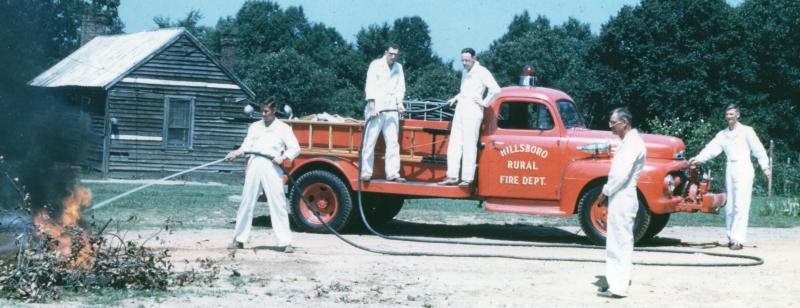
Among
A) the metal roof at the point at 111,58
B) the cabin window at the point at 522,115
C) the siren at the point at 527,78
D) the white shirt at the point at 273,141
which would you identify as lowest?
the white shirt at the point at 273,141

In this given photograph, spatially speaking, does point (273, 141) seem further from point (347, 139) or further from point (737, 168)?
point (737, 168)

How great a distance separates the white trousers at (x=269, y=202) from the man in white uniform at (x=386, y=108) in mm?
2423

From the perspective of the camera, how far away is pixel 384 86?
1481 centimetres

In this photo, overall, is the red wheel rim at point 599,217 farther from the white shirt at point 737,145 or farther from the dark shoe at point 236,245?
the dark shoe at point 236,245

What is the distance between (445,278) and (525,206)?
3.88 meters

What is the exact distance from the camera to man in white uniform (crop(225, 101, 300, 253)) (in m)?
12.6

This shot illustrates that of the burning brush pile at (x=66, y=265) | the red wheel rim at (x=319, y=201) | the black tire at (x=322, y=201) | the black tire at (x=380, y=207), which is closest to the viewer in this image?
the burning brush pile at (x=66, y=265)

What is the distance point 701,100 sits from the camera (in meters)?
49.2

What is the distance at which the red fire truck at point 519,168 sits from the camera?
45.6ft

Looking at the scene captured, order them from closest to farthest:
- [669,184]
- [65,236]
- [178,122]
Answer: [65,236]
[669,184]
[178,122]

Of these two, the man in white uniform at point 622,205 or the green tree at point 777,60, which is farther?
the green tree at point 777,60

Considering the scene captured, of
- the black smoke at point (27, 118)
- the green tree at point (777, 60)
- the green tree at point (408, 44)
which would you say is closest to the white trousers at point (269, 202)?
the black smoke at point (27, 118)

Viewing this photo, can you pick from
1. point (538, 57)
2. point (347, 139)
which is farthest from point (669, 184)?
point (538, 57)

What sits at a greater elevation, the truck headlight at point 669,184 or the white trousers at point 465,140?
the white trousers at point 465,140
